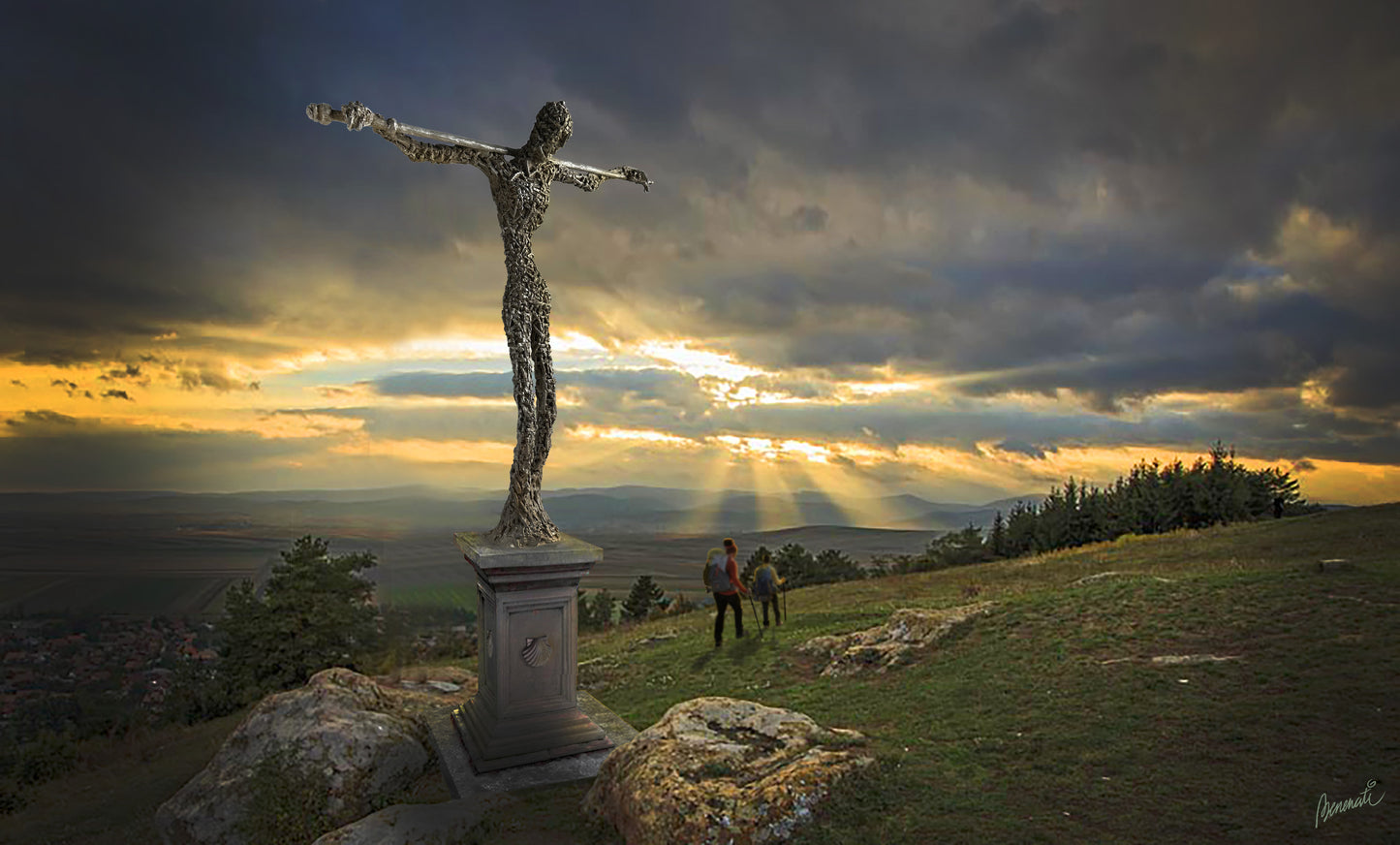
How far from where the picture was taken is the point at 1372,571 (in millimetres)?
10367

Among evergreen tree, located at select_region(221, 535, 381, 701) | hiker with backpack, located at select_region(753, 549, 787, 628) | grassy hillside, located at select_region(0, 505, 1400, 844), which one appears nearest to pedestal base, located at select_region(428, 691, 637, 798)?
grassy hillside, located at select_region(0, 505, 1400, 844)

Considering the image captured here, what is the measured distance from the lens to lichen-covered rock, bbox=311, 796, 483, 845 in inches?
249

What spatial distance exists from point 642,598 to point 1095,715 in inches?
759

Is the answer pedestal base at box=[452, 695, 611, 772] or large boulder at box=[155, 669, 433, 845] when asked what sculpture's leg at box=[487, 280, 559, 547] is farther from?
large boulder at box=[155, 669, 433, 845]

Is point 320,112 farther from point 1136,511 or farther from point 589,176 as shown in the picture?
point 1136,511

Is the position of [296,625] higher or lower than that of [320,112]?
lower

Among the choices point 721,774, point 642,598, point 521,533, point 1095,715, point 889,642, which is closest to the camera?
point 721,774

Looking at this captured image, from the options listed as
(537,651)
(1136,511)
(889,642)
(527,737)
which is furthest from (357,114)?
(1136,511)

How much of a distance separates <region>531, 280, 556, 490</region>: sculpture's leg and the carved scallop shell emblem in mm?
1906

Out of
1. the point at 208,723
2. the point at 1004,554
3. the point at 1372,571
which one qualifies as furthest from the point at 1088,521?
the point at 208,723

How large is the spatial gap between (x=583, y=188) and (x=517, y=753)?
7508mm

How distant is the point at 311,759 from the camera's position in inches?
313
